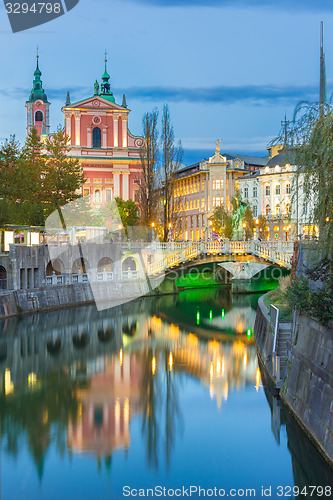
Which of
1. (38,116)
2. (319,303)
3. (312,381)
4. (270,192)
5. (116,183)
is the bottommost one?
(312,381)

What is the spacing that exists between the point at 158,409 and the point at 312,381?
7.32m

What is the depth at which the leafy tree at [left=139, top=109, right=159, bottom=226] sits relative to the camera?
213ft

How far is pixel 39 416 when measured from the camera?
22.4 metres

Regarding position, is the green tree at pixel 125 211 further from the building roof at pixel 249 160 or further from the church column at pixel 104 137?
the building roof at pixel 249 160

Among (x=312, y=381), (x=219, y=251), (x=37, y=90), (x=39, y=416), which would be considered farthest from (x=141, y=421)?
(x=37, y=90)

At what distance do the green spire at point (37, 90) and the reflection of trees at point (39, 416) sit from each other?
355 ft

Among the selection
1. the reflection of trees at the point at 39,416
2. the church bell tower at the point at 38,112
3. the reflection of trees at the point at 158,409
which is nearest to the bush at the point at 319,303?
the reflection of trees at the point at 158,409

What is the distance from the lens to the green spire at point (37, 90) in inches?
5054

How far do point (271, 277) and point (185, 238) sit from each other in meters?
59.0

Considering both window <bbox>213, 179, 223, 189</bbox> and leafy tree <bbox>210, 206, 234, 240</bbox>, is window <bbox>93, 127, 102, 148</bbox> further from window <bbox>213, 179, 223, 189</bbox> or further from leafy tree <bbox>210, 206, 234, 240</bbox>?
window <bbox>213, 179, 223, 189</bbox>

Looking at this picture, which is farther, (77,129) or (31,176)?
(77,129)

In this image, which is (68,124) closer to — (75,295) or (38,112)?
(38,112)

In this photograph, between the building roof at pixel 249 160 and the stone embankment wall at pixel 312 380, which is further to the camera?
the building roof at pixel 249 160

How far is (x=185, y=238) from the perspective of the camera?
12650cm
